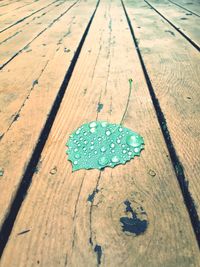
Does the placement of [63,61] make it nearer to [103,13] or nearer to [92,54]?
[92,54]

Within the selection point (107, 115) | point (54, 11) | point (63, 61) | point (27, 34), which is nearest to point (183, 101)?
point (107, 115)

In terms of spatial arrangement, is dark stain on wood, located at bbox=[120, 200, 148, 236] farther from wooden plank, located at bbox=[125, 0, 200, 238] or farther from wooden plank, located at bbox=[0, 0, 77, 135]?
wooden plank, located at bbox=[0, 0, 77, 135]

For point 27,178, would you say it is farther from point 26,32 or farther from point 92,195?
point 26,32

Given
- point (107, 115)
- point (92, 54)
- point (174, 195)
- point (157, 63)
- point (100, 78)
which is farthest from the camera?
point (92, 54)

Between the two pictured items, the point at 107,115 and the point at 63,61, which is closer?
the point at 107,115

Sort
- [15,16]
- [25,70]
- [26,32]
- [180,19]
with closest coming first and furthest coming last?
[25,70] → [26,32] → [180,19] → [15,16]

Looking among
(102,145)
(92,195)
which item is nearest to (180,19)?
(102,145)
